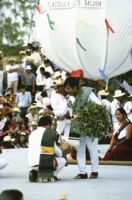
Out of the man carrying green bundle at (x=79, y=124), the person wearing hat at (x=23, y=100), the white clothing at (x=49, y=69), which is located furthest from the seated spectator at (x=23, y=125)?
the man carrying green bundle at (x=79, y=124)

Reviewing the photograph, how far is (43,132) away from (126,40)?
9.68ft

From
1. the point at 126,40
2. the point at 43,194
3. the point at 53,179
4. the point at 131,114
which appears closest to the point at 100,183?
the point at 53,179

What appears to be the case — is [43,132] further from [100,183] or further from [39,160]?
[100,183]

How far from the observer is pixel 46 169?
23.1ft

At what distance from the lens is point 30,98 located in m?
16.8

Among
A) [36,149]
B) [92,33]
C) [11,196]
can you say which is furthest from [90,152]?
[11,196]

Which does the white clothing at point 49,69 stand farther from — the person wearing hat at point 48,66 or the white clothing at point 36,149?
the white clothing at point 36,149

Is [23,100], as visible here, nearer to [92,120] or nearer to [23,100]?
[23,100]

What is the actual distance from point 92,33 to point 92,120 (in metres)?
Answer: 2.28

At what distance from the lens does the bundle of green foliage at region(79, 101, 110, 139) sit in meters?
7.40

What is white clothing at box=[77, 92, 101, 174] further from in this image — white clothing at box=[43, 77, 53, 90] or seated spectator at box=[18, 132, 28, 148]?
white clothing at box=[43, 77, 53, 90]

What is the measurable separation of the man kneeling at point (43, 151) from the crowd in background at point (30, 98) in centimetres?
226

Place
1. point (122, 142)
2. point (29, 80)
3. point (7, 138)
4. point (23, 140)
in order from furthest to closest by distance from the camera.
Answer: point (29, 80) < point (23, 140) < point (7, 138) < point (122, 142)

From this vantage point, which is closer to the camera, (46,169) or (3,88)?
(46,169)
